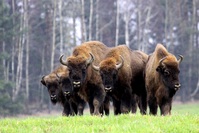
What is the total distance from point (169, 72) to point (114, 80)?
1.91 m

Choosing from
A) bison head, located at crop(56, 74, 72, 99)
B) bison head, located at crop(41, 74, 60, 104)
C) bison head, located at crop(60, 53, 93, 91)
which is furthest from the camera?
bison head, located at crop(41, 74, 60, 104)

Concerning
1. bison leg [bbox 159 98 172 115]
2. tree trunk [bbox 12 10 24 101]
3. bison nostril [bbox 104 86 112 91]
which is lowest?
tree trunk [bbox 12 10 24 101]

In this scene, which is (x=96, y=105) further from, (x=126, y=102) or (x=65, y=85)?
(x=65, y=85)

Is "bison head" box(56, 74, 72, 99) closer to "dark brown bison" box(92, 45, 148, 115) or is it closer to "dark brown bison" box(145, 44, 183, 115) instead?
"dark brown bison" box(92, 45, 148, 115)

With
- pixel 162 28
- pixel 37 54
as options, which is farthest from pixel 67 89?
pixel 162 28

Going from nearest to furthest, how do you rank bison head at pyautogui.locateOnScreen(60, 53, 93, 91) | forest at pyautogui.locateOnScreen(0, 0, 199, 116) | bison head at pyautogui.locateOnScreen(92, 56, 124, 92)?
bison head at pyautogui.locateOnScreen(92, 56, 124, 92)
bison head at pyautogui.locateOnScreen(60, 53, 93, 91)
forest at pyautogui.locateOnScreen(0, 0, 199, 116)

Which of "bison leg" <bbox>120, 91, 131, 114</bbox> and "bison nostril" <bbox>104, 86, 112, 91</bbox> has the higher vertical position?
"bison nostril" <bbox>104, 86, 112, 91</bbox>

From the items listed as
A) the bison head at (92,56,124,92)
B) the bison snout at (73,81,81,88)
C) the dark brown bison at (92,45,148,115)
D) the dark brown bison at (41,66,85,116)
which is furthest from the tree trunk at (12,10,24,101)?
the bison head at (92,56,124,92)

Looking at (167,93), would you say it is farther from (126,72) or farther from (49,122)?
(49,122)

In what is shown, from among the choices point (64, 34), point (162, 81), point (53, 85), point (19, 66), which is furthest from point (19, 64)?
point (162, 81)

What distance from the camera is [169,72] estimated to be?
12.2 meters

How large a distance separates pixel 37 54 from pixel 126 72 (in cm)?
3408

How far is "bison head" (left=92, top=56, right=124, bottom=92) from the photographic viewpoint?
13.0 meters

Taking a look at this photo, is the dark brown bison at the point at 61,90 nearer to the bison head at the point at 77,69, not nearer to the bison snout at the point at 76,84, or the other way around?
the bison head at the point at 77,69
